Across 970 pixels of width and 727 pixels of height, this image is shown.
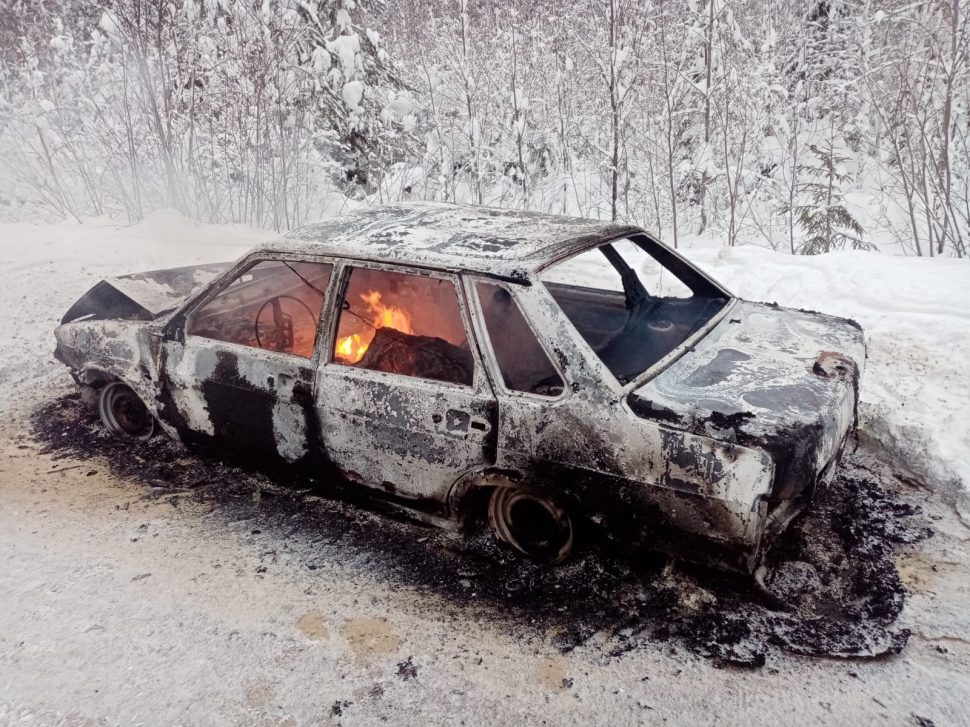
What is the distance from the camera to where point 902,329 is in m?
4.77

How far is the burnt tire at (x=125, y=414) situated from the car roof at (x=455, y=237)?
1.66 m

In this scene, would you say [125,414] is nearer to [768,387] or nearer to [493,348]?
[493,348]

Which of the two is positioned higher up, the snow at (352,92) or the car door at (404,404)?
the snow at (352,92)

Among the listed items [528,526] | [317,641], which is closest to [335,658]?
[317,641]

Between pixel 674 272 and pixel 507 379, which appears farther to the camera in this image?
pixel 674 272

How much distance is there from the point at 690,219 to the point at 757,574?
10104 millimetres

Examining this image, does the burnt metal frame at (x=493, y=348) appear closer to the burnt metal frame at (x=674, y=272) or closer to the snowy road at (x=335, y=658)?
the burnt metal frame at (x=674, y=272)

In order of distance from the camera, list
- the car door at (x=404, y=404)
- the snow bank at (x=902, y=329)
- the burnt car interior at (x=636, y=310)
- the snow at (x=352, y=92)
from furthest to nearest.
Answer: the snow at (x=352, y=92)
the snow bank at (x=902, y=329)
the burnt car interior at (x=636, y=310)
the car door at (x=404, y=404)

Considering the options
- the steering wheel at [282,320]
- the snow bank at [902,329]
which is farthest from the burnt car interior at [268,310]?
the snow bank at [902,329]

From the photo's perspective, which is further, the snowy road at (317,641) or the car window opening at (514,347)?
the car window opening at (514,347)

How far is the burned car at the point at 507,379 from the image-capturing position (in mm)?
2439

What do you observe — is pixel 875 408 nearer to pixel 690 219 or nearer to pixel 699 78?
pixel 699 78

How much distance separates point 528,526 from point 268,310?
1978mm

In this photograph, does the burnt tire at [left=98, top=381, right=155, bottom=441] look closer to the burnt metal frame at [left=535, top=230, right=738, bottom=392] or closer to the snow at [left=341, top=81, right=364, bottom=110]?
the burnt metal frame at [left=535, top=230, right=738, bottom=392]
